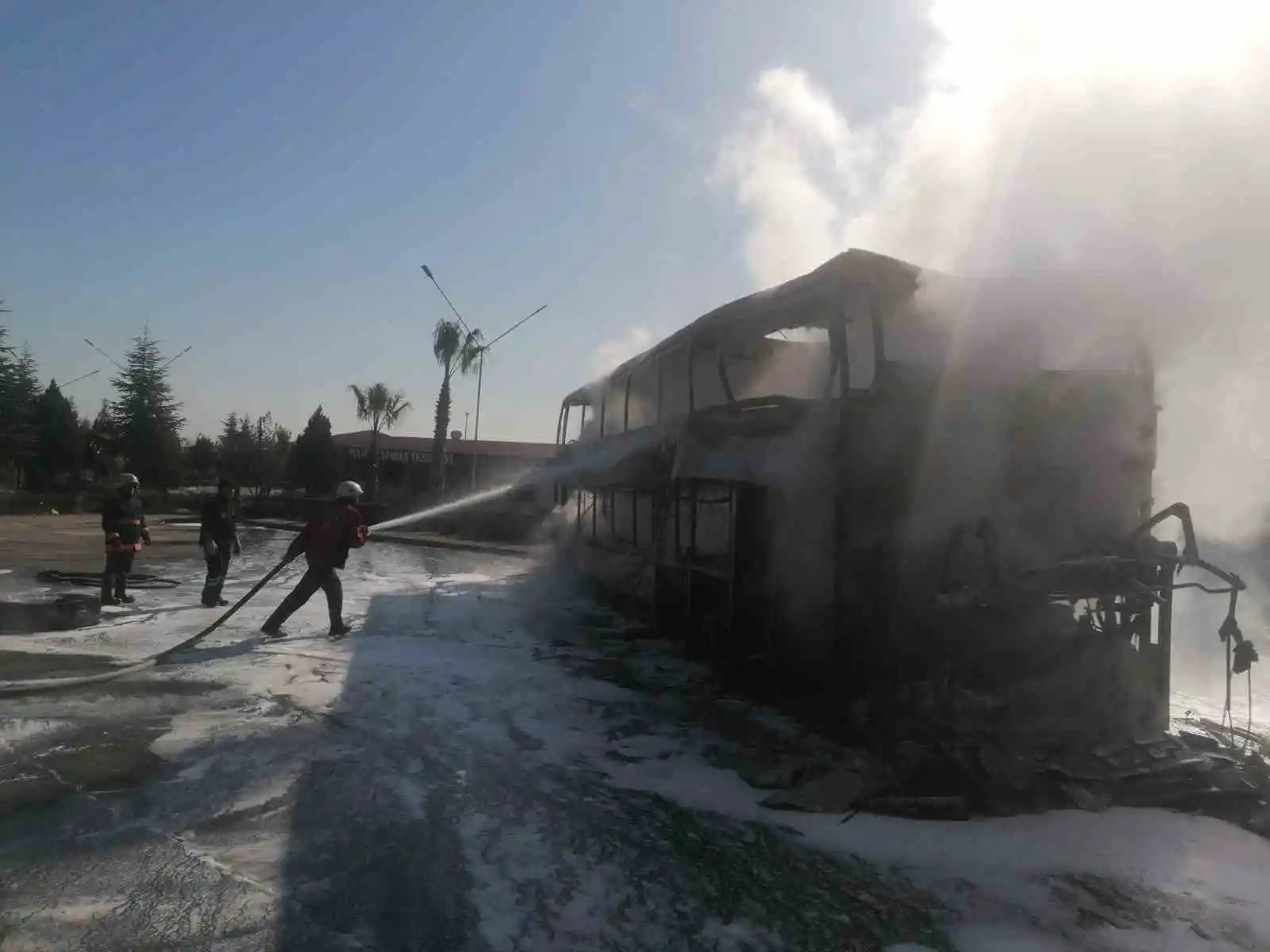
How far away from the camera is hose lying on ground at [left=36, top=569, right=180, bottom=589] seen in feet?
39.0

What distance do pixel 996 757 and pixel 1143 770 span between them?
964 millimetres

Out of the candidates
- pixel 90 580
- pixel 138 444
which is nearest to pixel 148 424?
pixel 138 444

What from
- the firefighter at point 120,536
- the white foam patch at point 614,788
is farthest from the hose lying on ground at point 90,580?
the white foam patch at point 614,788

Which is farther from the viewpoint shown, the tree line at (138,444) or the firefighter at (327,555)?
the tree line at (138,444)

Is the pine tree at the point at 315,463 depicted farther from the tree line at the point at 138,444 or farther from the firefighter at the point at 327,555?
the firefighter at the point at 327,555

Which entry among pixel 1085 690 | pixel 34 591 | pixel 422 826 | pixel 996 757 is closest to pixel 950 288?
pixel 1085 690

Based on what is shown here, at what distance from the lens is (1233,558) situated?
371 inches

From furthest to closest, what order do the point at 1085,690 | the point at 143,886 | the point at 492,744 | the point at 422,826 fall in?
the point at 1085,690 < the point at 492,744 < the point at 422,826 < the point at 143,886

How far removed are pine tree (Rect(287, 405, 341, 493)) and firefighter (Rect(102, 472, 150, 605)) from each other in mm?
30797

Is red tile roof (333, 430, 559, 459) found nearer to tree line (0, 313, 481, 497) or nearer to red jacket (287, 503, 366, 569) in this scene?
→ tree line (0, 313, 481, 497)

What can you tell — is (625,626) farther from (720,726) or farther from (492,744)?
(492,744)

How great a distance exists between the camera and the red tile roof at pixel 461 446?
164 feet

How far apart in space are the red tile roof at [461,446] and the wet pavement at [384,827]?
41.4 metres

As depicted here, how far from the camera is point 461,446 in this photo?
175 ft
